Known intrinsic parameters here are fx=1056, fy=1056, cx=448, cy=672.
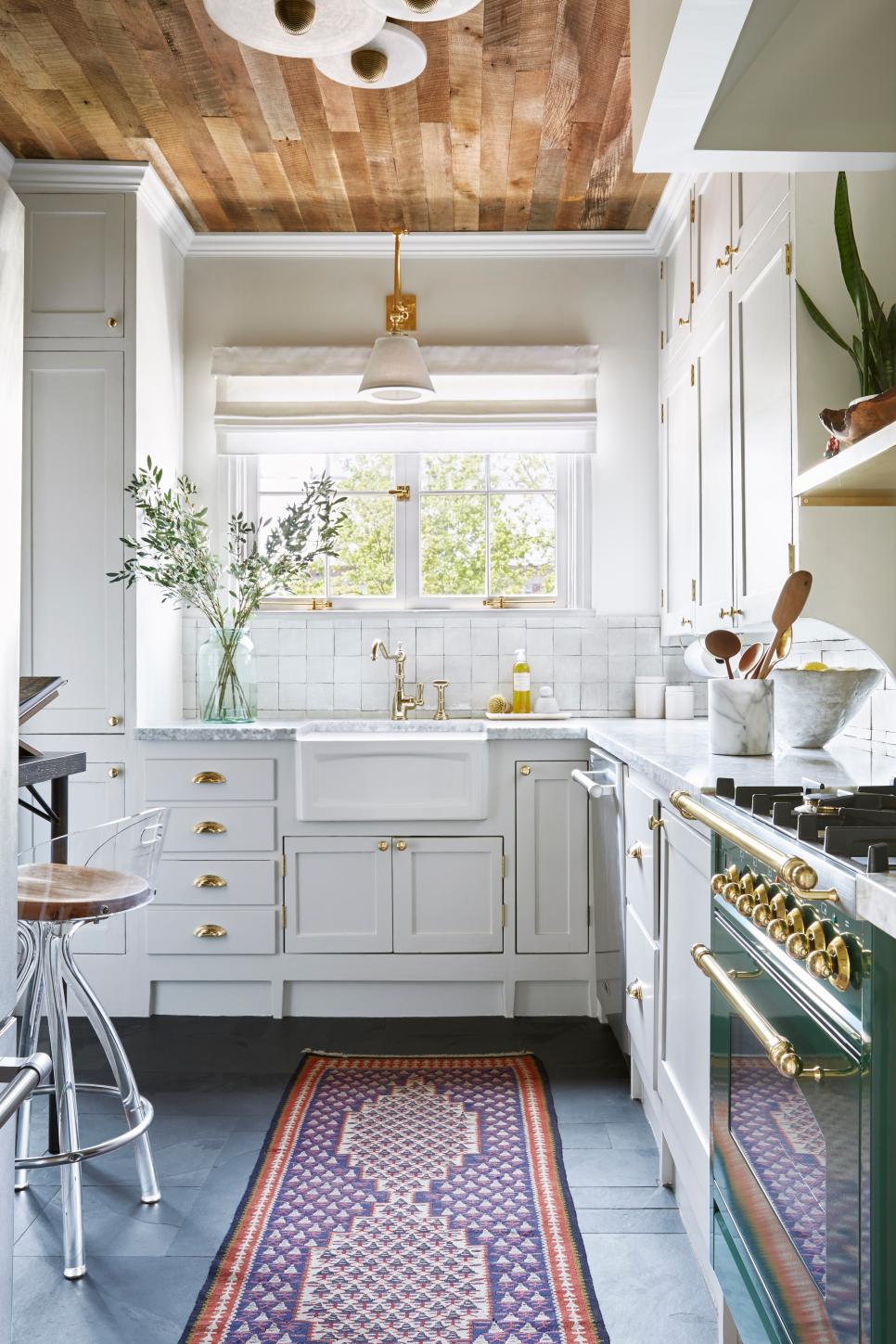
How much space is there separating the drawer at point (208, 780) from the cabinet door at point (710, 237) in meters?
1.93

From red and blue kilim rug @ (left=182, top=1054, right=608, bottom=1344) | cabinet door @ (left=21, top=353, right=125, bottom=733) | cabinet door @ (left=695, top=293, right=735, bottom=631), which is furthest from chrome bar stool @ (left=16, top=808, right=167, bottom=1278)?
cabinet door @ (left=695, top=293, right=735, bottom=631)

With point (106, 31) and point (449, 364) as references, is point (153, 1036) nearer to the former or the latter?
point (449, 364)

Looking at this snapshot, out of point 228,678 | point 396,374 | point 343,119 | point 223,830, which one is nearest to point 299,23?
point 343,119

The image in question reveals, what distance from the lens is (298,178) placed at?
11.4ft

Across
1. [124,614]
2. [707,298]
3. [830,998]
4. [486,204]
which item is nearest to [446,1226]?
[830,998]

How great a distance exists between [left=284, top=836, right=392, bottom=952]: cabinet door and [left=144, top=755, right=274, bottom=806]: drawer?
21 centimetres

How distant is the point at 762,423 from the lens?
2.43m

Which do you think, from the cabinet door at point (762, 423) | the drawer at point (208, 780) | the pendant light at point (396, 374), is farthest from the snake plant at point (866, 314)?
the drawer at point (208, 780)

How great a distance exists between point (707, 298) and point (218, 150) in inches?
62.0

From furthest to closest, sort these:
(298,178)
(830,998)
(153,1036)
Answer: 1. (298,178)
2. (153,1036)
3. (830,998)

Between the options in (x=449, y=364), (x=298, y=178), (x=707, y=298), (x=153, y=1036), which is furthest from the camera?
(x=449, y=364)

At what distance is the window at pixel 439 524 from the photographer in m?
4.02

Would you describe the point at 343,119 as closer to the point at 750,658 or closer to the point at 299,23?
the point at 299,23

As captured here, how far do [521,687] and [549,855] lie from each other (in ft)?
2.39
